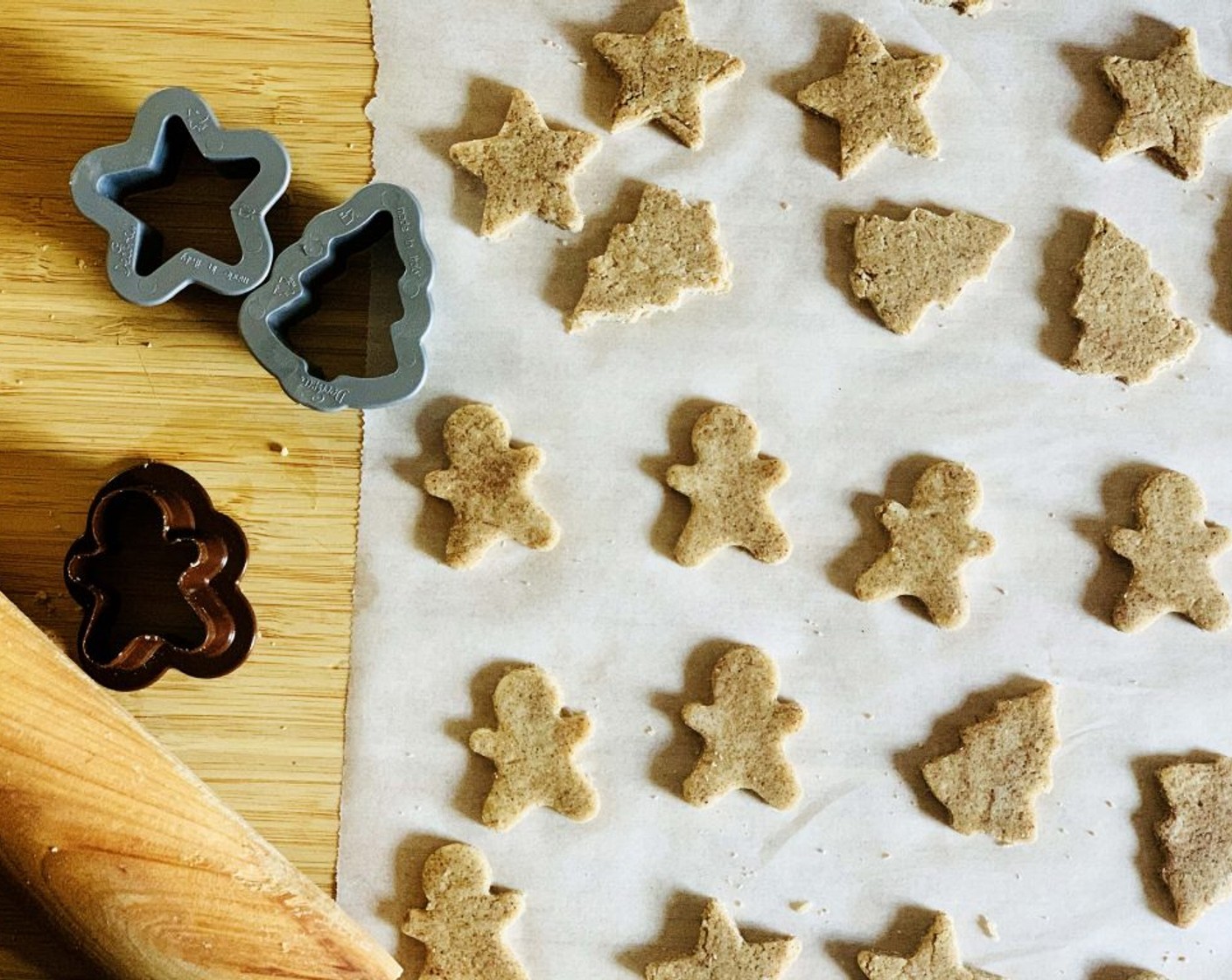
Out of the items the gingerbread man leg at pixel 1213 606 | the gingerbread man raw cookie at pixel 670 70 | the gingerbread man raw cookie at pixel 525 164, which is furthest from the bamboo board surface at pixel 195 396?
the gingerbread man leg at pixel 1213 606

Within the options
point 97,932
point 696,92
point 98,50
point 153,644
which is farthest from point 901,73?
point 97,932

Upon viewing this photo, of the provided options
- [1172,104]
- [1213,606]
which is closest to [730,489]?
[1213,606]

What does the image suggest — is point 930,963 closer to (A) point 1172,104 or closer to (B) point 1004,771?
(B) point 1004,771

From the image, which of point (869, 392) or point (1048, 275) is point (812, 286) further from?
point (1048, 275)

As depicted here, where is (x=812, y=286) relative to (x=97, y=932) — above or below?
above

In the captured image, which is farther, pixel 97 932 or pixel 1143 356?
pixel 1143 356

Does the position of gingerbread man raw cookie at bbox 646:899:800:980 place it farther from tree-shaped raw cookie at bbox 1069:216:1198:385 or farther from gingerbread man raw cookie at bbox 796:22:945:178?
gingerbread man raw cookie at bbox 796:22:945:178
